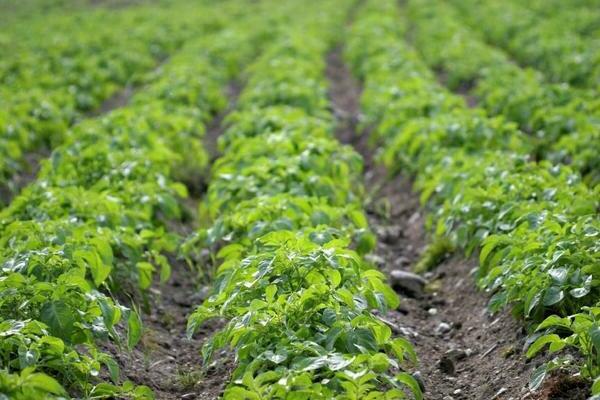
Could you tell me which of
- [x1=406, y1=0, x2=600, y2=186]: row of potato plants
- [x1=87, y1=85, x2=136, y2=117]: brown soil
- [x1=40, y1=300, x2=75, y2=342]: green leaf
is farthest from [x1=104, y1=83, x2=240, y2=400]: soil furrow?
[x1=87, y1=85, x2=136, y2=117]: brown soil

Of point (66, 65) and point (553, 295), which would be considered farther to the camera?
point (66, 65)

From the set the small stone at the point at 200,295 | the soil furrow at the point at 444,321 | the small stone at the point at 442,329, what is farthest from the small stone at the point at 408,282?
the small stone at the point at 200,295

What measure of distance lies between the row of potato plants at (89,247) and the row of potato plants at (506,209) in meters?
2.08

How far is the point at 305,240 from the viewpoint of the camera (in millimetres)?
4305

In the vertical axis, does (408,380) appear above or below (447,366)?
above

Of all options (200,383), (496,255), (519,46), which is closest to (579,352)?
(496,255)

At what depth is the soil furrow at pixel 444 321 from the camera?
4414 mm

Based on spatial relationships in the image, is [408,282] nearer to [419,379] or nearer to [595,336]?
[419,379]

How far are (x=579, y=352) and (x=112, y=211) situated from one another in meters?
3.27

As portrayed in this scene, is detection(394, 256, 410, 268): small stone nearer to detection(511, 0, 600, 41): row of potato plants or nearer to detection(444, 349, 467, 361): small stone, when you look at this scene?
detection(444, 349, 467, 361): small stone

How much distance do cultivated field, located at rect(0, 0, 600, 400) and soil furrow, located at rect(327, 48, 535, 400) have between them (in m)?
0.02

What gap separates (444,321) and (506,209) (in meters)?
0.92

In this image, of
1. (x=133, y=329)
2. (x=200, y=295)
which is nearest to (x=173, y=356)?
(x=200, y=295)

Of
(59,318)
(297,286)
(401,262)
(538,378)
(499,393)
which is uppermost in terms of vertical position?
(59,318)
